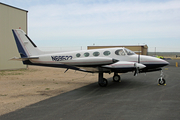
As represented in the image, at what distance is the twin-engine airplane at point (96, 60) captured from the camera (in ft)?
35.9

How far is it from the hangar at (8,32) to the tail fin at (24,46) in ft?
37.3

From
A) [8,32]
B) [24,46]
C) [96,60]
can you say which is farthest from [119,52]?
[8,32]

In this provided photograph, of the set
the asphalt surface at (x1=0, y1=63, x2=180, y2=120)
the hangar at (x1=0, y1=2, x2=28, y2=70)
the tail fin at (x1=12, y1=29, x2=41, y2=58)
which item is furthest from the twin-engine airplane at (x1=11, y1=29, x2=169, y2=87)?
the hangar at (x1=0, y1=2, x2=28, y2=70)

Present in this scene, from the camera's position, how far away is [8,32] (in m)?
25.5

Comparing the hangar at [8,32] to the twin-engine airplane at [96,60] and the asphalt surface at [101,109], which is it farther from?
the asphalt surface at [101,109]

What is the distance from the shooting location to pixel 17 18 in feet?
87.7

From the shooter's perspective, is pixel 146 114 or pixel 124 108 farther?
pixel 124 108

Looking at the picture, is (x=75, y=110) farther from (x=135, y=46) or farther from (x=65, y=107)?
(x=135, y=46)

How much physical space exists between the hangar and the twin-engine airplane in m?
11.5

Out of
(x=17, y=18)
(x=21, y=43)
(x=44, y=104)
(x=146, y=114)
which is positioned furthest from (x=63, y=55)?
(x=17, y=18)

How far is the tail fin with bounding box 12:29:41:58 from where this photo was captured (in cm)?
1500

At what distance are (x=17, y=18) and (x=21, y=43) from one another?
13699 mm

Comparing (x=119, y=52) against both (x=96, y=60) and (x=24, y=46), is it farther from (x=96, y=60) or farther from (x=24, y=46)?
(x=24, y=46)

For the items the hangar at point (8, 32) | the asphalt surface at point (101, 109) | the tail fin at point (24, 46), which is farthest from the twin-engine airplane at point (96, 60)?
the hangar at point (8, 32)
